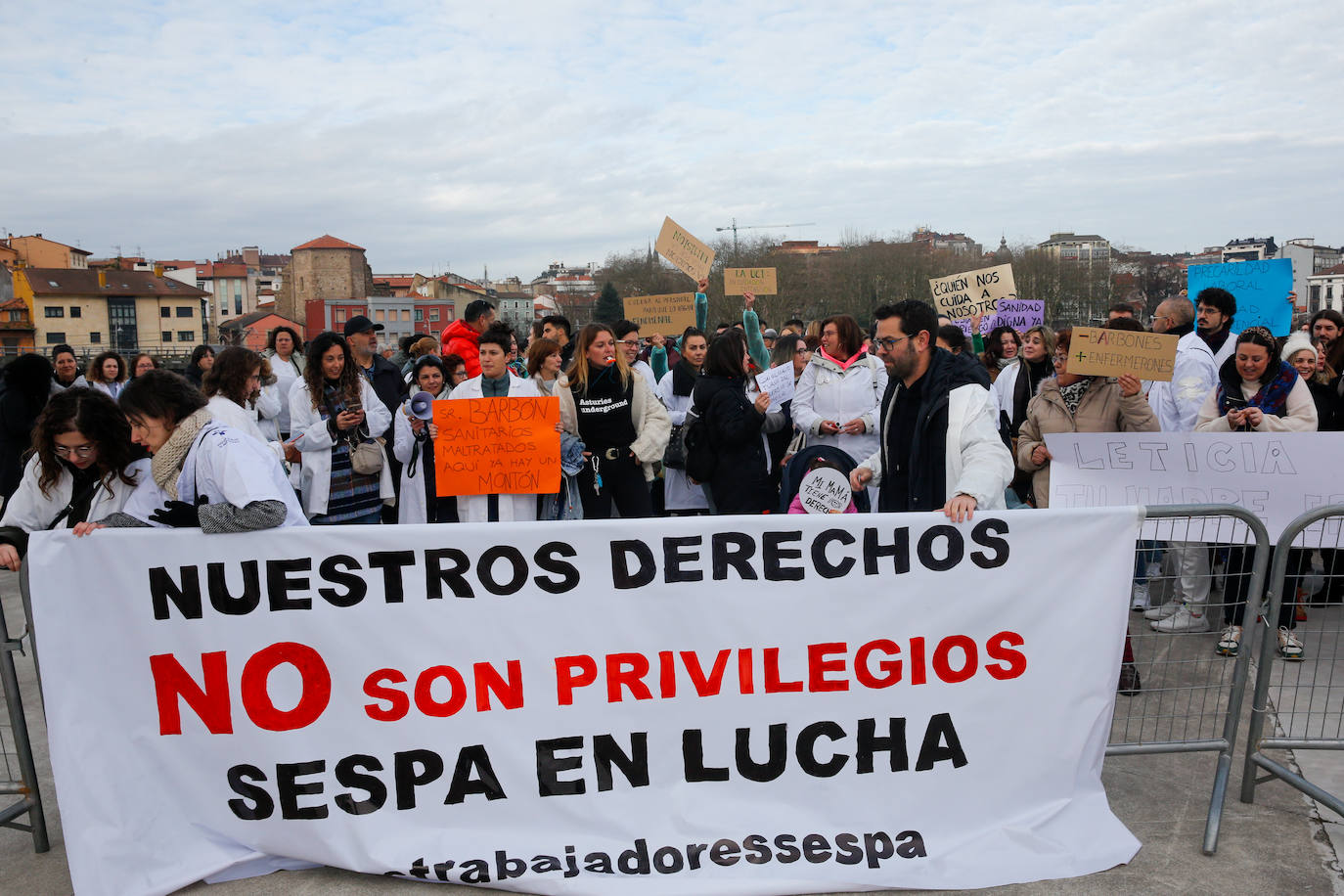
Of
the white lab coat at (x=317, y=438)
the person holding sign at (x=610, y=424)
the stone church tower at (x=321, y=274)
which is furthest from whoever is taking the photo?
the stone church tower at (x=321, y=274)

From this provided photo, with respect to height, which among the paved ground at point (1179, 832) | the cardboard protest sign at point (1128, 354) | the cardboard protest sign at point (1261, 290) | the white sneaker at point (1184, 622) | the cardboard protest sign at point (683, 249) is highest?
the cardboard protest sign at point (683, 249)

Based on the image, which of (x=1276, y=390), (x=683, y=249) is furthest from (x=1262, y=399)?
(x=683, y=249)

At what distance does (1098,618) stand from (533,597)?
6.68ft

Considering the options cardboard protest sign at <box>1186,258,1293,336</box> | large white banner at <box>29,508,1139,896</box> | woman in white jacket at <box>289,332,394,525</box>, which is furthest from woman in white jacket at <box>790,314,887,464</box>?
large white banner at <box>29,508,1139,896</box>

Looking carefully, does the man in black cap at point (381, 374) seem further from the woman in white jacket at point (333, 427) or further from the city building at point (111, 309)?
the city building at point (111, 309)

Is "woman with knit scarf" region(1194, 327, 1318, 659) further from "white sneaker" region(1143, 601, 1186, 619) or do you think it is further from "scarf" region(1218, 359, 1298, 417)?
"white sneaker" region(1143, 601, 1186, 619)

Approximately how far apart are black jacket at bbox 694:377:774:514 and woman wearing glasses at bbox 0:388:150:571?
11.8ft

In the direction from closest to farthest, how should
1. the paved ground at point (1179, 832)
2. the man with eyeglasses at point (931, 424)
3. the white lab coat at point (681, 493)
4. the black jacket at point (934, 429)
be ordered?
the paved ground at point (1179, 832) → the man with eyeglasses at point (931, 424) → the black jacket at point (934, 429) → the white lab coat at point (681, 493)

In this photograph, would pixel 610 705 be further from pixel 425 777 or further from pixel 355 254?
pixel 355 254

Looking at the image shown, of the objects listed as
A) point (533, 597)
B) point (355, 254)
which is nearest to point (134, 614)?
point (533, 597)

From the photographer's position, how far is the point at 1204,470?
486 cm

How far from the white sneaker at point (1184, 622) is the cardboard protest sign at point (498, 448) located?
10.5ft

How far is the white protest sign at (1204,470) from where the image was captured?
15.6ft

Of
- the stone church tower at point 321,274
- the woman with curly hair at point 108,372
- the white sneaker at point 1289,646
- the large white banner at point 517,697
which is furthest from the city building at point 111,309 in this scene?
the white sneaker at point 1289,646
